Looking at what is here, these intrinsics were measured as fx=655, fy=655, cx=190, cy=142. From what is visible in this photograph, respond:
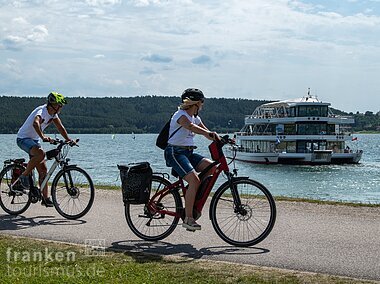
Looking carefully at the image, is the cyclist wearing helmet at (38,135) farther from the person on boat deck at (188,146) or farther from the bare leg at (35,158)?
the person on boat deck at (188,146)

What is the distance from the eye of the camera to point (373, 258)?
23.1ft

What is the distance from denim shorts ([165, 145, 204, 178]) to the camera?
7836 millimetres

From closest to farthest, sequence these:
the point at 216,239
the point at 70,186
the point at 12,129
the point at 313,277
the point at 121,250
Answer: the point at 313,277, the point at 121,250, the point at 216,239, the point at 70,186, the point at 12,129

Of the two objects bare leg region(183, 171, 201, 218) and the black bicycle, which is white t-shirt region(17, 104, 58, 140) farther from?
→ bare leg region(183, 171, 201, 218)

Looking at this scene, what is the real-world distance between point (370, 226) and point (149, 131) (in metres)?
157

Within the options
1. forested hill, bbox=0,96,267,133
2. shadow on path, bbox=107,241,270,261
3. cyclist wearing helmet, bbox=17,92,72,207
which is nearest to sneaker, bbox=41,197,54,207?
cyclist wearing helmet, bbox=17,92,72,207

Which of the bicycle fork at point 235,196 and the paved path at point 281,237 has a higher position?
the bicycle fork at point 235,196

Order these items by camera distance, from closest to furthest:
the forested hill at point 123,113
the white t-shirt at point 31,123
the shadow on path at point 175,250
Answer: the shadow on path at point 175,250 < the white t-shirt at point 31,123 < the forested hill at point 123,113

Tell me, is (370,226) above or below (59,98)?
below

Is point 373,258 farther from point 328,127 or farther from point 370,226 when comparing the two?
point 328,127

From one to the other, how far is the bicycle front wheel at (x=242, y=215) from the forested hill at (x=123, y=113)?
471ft

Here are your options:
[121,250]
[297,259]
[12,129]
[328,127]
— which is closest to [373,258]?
[297,259]

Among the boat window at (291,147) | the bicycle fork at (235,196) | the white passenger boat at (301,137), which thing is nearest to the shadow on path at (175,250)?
the bicycle fork at (235,196)

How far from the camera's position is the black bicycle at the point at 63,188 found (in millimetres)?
9906
